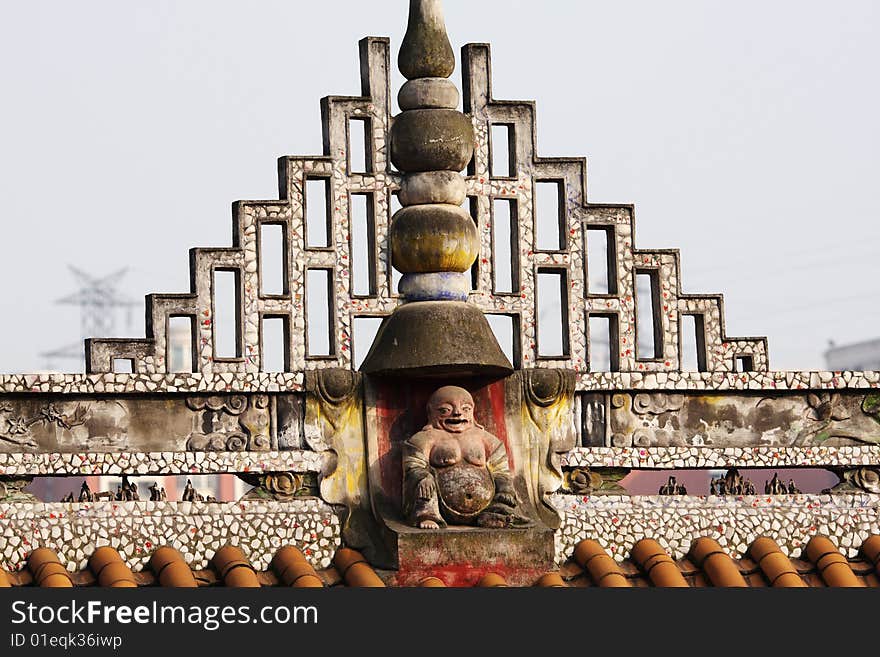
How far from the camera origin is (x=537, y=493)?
432 inches

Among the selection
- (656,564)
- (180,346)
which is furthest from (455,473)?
(180,346)

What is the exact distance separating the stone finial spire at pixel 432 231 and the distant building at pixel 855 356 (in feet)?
183

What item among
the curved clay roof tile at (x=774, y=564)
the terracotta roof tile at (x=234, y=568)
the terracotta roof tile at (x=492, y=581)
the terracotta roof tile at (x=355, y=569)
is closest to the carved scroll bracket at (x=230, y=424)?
the terracotta roof tile at (x=234, y=568)

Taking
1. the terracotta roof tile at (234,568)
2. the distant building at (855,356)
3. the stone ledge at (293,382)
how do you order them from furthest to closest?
the distant building at (855,356) < the stone ledge at (293,382) < the terracotta roof tile at (234,568)

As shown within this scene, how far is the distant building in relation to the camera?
218 ft

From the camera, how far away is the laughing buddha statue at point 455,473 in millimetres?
10445

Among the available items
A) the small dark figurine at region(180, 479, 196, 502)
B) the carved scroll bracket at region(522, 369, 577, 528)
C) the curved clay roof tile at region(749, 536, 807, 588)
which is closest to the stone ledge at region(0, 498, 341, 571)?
the small dark figurine at region(180, 479, 196, 502)

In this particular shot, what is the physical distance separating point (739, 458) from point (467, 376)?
1.85 metres

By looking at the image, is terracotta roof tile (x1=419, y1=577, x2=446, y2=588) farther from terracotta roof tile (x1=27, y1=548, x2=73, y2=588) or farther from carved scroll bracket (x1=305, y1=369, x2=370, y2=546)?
terracotta roof tile (x1=27, y1=548, x2=73, y2=588)

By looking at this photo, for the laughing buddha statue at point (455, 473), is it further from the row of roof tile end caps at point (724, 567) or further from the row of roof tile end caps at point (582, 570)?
A: the row of roof tile end caps at point (724, 567)

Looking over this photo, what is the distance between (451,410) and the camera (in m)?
10.6

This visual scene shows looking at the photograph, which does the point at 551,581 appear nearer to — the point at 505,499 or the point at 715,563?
the point at 505,499

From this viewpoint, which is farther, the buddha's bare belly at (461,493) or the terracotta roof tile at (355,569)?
the buddha's bare belly at (461,493)

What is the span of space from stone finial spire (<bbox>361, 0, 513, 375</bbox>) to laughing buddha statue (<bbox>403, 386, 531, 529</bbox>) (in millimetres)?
272
